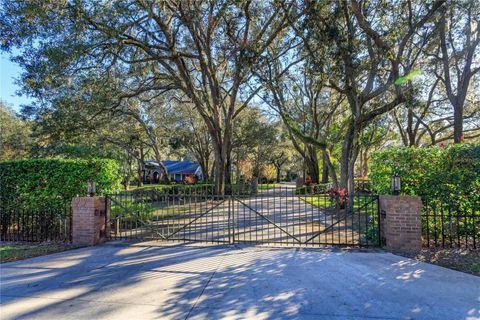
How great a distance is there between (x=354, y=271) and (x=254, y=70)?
27.9ft

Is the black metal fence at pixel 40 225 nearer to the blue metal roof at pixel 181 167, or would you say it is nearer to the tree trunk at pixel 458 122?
the tree trunk at pixel 458 122

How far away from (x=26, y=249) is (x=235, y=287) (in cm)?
520

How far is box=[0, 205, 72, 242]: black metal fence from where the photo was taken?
6.73m

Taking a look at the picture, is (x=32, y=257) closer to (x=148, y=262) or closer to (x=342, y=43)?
(x=148, y=262)

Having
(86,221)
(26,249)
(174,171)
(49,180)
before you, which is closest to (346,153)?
(86,221)

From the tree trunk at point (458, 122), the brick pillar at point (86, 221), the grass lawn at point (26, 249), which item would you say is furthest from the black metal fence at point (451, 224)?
the tree trunk at point (458, 122)

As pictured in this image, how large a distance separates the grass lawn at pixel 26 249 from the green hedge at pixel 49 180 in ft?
3.45

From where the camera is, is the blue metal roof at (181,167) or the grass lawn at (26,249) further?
the blue metal roof at (181,167)

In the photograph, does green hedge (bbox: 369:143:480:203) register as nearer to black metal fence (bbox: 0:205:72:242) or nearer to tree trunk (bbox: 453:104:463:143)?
black metal fence (bbox: 0:205:72:242)

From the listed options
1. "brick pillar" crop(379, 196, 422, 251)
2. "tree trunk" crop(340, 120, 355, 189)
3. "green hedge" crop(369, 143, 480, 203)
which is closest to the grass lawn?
"brick pillar" crop(379, 196, 422, 251)

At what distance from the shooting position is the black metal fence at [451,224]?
5625mm

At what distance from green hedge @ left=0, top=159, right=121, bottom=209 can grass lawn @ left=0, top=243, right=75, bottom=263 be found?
105 centimetres

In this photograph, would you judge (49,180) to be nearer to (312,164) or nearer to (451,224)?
(451,224)

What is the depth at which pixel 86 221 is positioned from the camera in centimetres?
629
